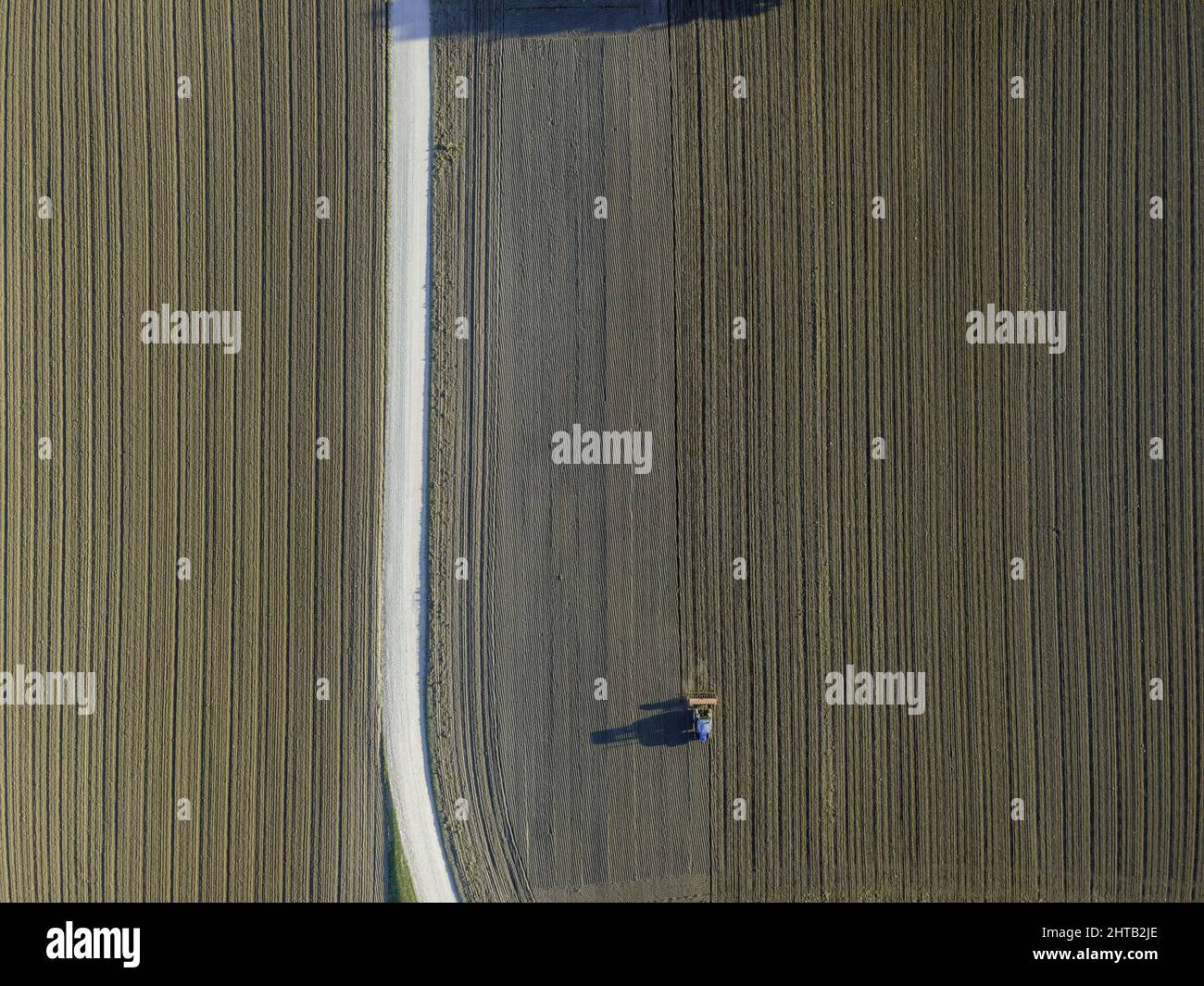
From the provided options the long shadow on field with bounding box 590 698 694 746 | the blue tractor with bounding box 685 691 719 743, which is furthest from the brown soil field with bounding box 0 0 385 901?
the blue tractor with bounding box 685 691 719 743

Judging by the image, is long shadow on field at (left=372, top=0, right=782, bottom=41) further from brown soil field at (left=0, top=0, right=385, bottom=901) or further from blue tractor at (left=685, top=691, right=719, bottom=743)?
blue tractor at (left=685, top=691, right=719, bottom=743)

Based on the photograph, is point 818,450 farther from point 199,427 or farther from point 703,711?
point 199,427

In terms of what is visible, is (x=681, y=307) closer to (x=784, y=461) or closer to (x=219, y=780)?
(x=784, y=461)

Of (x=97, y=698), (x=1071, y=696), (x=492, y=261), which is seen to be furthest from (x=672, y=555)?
(x=97, y=698)

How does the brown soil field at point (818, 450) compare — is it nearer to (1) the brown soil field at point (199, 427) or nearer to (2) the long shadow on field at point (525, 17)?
(2) the long shadow on field at point (525, 17)

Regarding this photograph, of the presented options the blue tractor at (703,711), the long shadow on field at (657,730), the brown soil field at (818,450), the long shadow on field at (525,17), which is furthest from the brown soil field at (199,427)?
the blue tractor at (703,711)

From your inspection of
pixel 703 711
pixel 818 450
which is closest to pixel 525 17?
pixel 818 450

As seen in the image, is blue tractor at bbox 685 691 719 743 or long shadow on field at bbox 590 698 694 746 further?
long shadow on field at bbox 590 698 694 746
